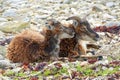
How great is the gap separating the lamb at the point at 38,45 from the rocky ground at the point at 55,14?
534mm

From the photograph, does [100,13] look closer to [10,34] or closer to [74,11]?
[74,11]

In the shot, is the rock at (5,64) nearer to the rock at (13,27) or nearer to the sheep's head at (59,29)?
the sheep's head at (59,29)

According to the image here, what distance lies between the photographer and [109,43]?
11953mm

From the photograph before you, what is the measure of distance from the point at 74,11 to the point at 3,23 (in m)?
2.84

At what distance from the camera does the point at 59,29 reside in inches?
418

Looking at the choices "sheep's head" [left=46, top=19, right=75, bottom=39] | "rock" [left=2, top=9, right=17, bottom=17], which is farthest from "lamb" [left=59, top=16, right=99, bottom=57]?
"rock" [left=2, top=9, right=17, bottom=17]

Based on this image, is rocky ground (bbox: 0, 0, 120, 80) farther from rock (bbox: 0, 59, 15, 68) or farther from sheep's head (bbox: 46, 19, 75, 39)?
rock (bbox: 0, 59, 15, 68)

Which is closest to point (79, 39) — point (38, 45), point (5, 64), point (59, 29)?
point (59, 29)

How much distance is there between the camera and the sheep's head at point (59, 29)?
10.5 m

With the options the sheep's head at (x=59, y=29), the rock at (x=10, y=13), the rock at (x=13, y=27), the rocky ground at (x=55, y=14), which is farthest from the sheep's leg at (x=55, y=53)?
the rock at (x=10, y=13)

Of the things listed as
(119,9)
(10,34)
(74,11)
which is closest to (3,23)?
(10,34)

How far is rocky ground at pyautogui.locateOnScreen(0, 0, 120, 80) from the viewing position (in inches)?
492

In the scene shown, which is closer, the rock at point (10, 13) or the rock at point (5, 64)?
the rock at point (5, 64)

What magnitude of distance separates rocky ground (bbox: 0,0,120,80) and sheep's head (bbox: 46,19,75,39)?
832 millimetres
